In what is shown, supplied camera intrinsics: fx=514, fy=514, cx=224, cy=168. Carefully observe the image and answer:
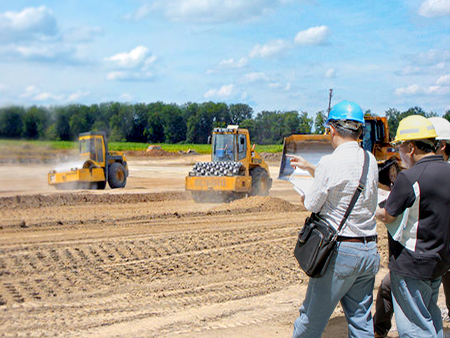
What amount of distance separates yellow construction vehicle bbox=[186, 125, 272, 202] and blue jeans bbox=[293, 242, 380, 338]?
11.5m

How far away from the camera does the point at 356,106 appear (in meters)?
3.39

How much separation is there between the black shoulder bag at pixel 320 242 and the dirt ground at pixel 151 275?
1733 mm

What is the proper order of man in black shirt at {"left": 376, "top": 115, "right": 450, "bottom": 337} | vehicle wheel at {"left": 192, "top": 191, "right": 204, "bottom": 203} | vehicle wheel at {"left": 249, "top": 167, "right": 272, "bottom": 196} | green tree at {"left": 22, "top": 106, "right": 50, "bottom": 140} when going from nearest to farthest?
man in black shirt at {"left": 376, "top": 115, "right": 450, "bottom": 337} < vehicle wheel at {"left": 192, "top": 191, "right": 204, "bottom": 203} < vehicle wheel at {"left": 249, "top": 167, "right": 272, "bottom": 196} < green tree at {"left": 22, "top": 106, "right": 50, "bottom": 140}

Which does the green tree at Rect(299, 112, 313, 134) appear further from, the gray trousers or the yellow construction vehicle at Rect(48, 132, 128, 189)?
the gray trousers

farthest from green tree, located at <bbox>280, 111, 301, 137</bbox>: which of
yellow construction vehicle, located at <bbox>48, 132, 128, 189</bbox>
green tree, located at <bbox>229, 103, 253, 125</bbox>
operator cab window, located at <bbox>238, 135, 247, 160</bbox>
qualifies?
operator cab window, located at <bbox>238, 135, 247, 160</bbox>

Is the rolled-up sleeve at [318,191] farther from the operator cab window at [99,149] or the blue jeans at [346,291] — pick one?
the operator cab window at [99,149]

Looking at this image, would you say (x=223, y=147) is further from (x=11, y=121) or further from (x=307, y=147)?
(x=11, y=121)

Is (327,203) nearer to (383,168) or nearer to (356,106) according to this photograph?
(356,106)

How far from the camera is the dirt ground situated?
16.5 feet

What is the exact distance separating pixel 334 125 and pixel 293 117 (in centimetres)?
5509

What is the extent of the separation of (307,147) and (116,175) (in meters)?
7.30

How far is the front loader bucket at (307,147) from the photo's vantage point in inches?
639

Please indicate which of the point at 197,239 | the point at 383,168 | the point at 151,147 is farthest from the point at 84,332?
the point at 151,147

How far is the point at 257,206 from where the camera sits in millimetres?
14133
